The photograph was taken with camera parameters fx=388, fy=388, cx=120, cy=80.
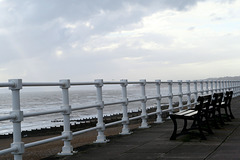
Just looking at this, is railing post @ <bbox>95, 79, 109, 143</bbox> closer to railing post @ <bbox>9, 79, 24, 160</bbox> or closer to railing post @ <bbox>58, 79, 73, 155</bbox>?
railing post @ <bbox>58, 79, 73, 155</bbox>

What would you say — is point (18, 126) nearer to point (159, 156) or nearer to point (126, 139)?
point (159, 156)

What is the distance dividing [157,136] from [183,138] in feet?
2.85

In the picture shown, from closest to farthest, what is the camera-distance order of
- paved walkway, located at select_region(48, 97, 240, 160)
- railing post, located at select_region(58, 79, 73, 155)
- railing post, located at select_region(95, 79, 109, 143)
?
paved walkway, located at select_region(48, 97, 240, 160) → railing post, located at select_region(58, 79, 73, 155) → railing post, located at select_region(95, 79, 109, 143)

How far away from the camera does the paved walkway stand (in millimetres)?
6375

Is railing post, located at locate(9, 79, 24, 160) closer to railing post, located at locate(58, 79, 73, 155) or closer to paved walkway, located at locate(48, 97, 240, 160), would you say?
paved walkway, located at locate(48, 97, 240, 160)

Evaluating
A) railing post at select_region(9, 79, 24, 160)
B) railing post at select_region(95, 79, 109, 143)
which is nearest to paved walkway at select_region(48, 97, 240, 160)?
railing post at select_region(95, 79, 109, 143)

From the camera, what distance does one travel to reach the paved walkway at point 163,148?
20.9 feet

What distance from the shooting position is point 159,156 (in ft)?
21.0

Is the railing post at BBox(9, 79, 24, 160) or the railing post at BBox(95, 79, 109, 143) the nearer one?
the railing post at BBox(9, 79, 24, 160)

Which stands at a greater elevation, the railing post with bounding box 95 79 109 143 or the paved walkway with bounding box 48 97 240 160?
the railing post with bounding box 95 79 109 143

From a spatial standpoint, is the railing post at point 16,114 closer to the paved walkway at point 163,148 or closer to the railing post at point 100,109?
the paved walkway at point 163,148

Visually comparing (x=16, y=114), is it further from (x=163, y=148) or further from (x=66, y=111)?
(x=163, y=148)

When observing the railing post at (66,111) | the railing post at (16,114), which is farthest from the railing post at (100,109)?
the railing post at (16,114)

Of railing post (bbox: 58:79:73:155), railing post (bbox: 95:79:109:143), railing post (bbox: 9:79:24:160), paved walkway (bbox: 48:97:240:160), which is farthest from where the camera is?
railing post (bbox: 95:79:109:143)
